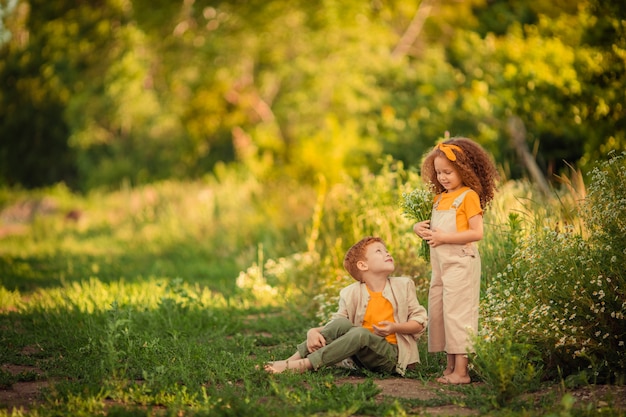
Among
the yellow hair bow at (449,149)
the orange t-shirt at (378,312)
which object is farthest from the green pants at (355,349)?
the yellow hair bow at (449,149)

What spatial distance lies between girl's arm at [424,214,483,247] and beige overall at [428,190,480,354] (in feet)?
0.24

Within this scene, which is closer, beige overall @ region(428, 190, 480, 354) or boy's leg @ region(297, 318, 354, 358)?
beige overall @ region(428, 190, 480, 354)

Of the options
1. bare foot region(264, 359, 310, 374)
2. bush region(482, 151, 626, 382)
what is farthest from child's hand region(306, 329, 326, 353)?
bush region(482, 151, 626, 382)

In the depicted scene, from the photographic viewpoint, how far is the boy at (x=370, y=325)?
16.1 feet

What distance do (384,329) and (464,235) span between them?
2.63 feet

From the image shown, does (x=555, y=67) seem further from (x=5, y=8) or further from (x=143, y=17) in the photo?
(x=5, y=8)

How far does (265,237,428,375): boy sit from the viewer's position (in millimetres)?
4910

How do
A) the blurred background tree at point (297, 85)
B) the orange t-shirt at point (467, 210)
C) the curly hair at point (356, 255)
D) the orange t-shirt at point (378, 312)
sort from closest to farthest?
the orange t-shirt at point (467, 210) → the orange t-shirt at point (378, 312) → the curly hair at point (356, 255) → the blurred background tree at point (297, 85)

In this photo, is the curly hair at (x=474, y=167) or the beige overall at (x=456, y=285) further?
the curly hair at (x=474, y=167)

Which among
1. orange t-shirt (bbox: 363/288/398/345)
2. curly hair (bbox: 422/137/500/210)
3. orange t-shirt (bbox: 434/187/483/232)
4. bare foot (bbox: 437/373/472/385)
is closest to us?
bare foot (bbox: 437/373/472/385)

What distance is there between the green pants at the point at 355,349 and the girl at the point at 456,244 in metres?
0.31

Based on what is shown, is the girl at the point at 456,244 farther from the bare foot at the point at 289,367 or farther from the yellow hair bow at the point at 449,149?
the bare foot at the point at 289,367

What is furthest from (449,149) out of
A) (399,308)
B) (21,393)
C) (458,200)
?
(21,393)

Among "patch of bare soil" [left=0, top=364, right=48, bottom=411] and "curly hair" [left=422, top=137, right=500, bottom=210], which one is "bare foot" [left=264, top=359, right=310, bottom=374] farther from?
"curly hair" [left=422, top=137, right=500, bottom=210]
